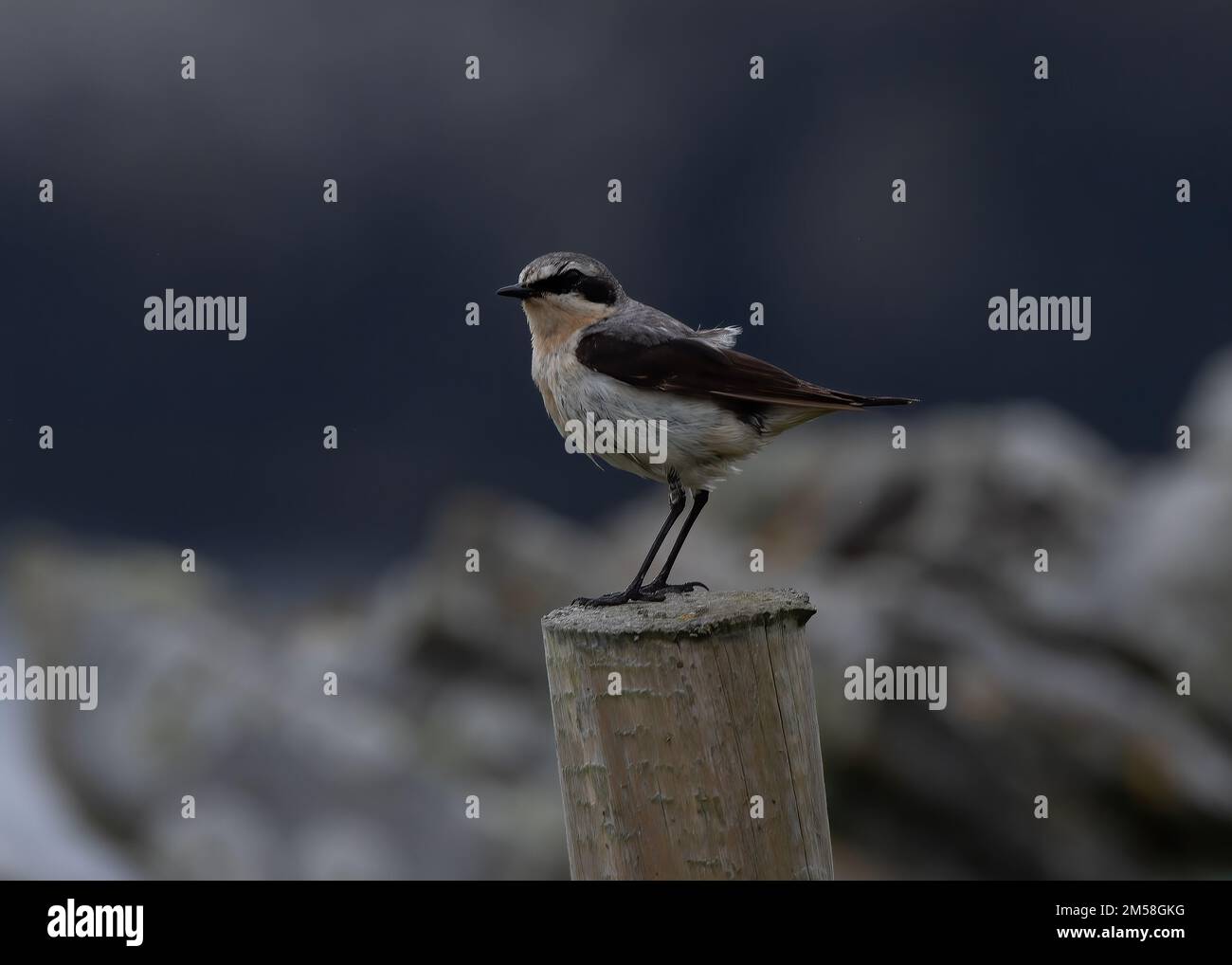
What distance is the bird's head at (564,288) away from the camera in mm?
5141

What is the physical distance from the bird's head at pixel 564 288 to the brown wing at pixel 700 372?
250mm

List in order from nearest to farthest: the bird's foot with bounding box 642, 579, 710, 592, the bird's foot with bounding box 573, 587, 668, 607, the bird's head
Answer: the bird's foot with bounding box 573, 587, 668, 607, the bird's foot with bounding box 642, 579, 710, 592, the bird's head

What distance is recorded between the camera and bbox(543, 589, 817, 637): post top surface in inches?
146

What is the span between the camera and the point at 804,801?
12.4 feet

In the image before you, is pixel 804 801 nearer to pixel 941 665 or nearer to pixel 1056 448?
pixel 941 665

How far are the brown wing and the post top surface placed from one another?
1010 millimetres

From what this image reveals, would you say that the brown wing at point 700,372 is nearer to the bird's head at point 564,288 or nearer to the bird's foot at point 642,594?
the bird's head at point 564,288

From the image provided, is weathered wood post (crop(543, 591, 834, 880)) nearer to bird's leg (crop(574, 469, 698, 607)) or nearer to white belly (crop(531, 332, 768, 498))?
bird's leg (crop(574, 469, 698, 607))

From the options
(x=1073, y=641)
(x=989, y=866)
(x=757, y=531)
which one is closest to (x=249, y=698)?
(x=757, y=531)

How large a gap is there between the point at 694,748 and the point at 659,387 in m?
1.71

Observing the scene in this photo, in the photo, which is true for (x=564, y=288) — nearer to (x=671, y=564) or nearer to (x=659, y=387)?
(x=659, y=387)

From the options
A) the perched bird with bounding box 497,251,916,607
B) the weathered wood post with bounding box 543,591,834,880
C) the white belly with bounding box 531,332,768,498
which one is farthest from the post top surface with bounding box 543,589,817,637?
the white belly with bounding box 531,332,768,498

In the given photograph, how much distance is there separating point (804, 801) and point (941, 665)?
20.8 ft

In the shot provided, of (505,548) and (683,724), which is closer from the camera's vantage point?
(683,724)
